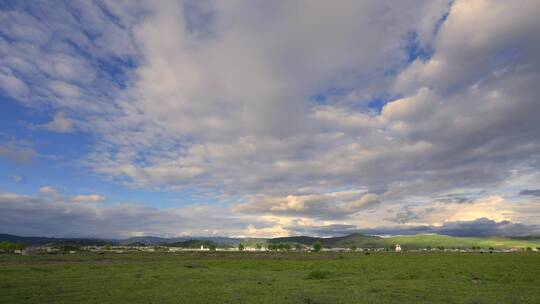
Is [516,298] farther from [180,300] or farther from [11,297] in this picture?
[11,297]

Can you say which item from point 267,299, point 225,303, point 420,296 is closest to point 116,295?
point 225,303

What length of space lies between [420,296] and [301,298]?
953 centimetres

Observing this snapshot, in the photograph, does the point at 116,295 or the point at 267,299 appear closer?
the point at 267,299

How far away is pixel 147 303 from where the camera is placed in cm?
2502

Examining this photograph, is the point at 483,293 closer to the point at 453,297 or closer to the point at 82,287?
the point at 453,297

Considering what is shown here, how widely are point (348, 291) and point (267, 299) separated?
8529mm

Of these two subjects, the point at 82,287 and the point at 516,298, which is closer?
the point at 516,298

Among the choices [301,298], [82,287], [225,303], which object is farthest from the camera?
[82,287]

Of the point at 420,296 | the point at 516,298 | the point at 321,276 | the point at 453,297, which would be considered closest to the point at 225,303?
the point at 420,296

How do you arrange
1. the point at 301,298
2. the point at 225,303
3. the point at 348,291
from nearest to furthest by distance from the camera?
the point at 225,303 → the point at 301,298 → the point at 348,291

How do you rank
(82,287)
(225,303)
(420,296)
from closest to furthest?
(225,303) < (420,296) < (82,287)

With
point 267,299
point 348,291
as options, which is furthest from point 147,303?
point 348,291

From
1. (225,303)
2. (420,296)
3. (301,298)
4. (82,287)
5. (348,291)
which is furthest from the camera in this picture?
(82,287)

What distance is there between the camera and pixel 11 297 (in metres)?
27.4
